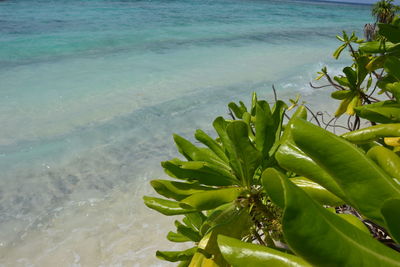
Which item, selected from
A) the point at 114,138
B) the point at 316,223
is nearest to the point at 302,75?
the point at 114,138

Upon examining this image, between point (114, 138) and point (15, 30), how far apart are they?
11.9 m

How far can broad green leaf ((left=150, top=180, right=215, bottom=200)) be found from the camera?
3.19 feet

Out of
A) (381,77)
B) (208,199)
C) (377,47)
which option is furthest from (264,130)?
(381,77)

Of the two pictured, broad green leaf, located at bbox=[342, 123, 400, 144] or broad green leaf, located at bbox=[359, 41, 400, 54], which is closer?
broad green leaf, located at bbox=[342, 123, 400, 144]

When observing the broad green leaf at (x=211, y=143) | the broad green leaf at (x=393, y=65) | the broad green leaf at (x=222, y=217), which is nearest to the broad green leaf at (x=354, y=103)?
the broad green leaf at (x=393, y=65)

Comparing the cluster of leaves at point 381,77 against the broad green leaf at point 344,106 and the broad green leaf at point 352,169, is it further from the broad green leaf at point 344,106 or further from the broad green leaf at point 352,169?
the broad green leaf at point 352,169

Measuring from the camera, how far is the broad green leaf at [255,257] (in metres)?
0.51

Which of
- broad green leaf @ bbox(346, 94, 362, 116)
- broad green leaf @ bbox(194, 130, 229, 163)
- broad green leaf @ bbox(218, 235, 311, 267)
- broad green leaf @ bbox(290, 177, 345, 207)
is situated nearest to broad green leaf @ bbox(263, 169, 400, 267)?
broad green leaf @ bbox(218, 235, 311, 267)

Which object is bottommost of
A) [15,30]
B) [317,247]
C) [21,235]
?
[21,235]

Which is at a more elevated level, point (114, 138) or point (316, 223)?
point (316, 223)

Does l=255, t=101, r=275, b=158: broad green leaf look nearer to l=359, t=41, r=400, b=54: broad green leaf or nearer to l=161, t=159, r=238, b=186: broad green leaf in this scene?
l=161, t=159, r=238, b=186: broad green leaf

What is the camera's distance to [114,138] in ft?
17.5

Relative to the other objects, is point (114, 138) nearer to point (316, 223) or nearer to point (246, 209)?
point (246, 209)

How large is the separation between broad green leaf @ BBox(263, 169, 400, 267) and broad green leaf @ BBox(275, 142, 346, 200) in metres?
0.16
